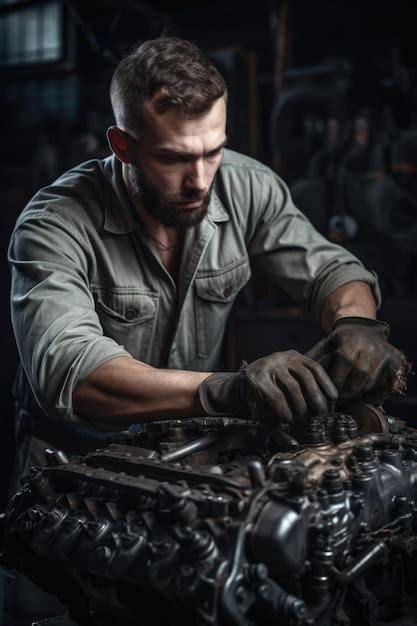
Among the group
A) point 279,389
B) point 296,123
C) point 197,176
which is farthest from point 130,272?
point 296,123

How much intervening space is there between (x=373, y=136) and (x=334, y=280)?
2032 mm

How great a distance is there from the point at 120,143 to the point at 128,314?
47 cm

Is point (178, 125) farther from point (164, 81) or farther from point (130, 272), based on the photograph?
point (130, 272)

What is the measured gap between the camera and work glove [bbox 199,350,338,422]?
5.37 feet

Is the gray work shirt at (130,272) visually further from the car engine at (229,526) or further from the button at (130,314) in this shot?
the car engine at (229,526)

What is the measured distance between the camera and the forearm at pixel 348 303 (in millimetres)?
2256

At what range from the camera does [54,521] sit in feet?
5.04

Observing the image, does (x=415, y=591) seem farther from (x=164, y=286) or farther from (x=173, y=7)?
(x=173, y=7)

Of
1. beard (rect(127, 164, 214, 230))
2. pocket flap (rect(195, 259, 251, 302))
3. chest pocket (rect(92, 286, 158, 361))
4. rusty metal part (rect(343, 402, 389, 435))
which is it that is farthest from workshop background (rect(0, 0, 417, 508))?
rusty metal part (rect(343, 402, 389, 435))

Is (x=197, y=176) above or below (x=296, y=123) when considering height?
above

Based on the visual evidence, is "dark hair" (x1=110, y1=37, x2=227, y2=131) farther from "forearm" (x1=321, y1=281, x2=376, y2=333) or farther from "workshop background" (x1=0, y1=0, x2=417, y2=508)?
"workshop background" (x1=0, y1=0, x2=417, y2=508)

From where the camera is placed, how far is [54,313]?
6.40ft

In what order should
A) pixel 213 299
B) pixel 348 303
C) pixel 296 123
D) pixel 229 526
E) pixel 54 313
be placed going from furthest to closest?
pixel 296 123 → pixel 213 299 → pixel 348 303 → pixel 54 313 → pixel 229 526

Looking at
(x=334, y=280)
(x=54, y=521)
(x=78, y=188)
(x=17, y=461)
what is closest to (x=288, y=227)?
(x=334, y=280)
